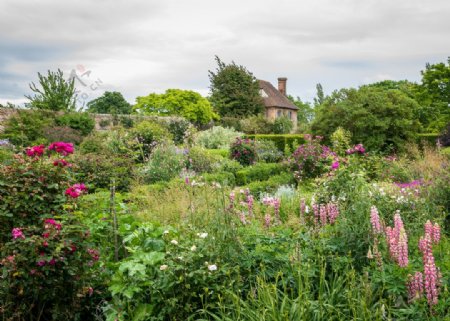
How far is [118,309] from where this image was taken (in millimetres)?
3254

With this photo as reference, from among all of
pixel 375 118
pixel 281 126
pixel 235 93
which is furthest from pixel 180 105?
pixel 375 118

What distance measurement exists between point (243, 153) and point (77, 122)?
9521 millimetres

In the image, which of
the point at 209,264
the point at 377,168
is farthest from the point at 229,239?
the point at 377,168

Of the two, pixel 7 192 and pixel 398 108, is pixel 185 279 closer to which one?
pixel 7 192

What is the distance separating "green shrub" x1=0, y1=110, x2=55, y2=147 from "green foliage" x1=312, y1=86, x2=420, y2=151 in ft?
34.2

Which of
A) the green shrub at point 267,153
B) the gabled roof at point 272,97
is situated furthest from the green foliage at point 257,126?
the green shrub at point 267,153

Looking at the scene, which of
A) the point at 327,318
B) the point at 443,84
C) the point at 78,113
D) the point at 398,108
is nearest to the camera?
the point at 327,318

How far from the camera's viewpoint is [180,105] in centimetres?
3359

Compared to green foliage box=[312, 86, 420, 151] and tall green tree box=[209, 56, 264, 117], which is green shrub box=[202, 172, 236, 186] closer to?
green foliage box=[312, 86, 420, 151]

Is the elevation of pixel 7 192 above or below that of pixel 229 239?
above

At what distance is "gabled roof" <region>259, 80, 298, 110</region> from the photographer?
41550 mm

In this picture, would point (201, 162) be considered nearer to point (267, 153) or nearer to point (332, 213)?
point (267, 153)

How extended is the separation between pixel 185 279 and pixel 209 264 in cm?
21

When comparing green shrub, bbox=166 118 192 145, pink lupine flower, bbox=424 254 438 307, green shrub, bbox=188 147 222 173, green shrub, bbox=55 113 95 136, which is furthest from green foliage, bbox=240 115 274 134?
pink lupine flower, bbox=424 254 438 307
